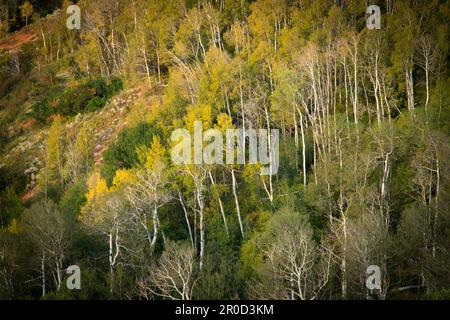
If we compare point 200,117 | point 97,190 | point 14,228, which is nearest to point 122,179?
point 97,190

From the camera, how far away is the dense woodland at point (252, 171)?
33.5 meters

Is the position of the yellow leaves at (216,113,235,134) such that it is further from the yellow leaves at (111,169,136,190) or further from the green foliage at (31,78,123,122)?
Result: the green foliage at (31,78,123,122)

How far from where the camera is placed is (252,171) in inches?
1575

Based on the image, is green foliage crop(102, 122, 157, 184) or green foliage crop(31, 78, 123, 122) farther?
green foliage crop(31, 78, 123, 122)

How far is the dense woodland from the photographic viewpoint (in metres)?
33.5

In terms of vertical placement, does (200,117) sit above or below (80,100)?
above

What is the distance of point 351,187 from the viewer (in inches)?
1500

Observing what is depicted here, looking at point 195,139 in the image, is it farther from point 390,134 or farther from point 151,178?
point 390,134

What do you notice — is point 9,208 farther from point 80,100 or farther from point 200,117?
point 200,117

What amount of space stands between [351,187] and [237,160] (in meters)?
7.67

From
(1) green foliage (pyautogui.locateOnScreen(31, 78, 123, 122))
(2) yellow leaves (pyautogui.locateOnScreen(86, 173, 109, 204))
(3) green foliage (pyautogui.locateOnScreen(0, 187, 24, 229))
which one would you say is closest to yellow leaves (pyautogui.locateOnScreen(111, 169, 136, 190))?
(2) yellow leaves (pyautogui.locateOnScreen(86, 173, 109, 204))

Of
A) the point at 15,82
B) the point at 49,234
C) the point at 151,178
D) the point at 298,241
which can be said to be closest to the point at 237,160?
the point at 151,178

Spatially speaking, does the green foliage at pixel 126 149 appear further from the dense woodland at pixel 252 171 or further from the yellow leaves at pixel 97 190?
the yellow leaves at pixel 97 190

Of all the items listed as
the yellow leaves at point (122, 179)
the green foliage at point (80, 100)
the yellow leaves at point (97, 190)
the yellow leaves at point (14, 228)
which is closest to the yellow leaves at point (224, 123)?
the yellow leaves at point (122, 179)
